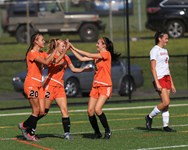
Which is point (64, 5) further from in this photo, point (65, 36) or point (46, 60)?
point (46, 60)

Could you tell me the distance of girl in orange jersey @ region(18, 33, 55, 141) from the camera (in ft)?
52.4

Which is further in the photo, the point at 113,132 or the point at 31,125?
the point at 113,132

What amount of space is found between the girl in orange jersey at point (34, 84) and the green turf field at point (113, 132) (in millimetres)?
265

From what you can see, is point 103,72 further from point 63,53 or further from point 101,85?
point 63,53

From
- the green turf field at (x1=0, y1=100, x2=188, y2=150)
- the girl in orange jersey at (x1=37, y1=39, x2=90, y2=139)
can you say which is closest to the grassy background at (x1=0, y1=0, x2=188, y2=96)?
the green turf field at (x1=0, y1=100, x2=188, y2=150)

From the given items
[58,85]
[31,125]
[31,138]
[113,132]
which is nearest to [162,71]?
[113,132]

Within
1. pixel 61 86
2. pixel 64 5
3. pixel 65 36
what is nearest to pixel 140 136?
pixel 61 86

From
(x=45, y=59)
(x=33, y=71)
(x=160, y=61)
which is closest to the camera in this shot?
(x=45, y=59)

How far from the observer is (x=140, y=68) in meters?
29.1

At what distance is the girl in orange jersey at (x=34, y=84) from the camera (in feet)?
52.4

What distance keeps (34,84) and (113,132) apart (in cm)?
226

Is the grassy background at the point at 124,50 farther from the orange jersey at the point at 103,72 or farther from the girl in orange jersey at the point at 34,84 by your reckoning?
the girl in orange jersey at the point at 34,84

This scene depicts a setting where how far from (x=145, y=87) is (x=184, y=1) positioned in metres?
3.52

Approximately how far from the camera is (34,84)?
15984mm
